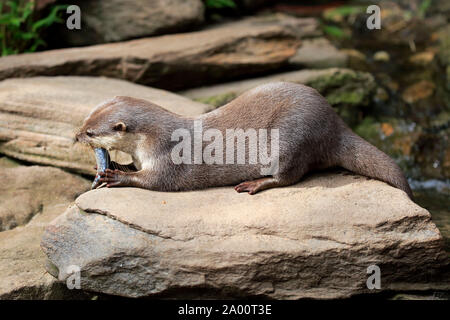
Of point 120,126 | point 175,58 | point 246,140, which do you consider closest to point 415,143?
point 175,58

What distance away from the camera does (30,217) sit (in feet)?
13.4

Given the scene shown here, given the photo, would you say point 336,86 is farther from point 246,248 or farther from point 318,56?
point 246,248

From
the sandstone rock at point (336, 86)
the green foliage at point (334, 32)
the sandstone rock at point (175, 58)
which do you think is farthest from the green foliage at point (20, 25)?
the green foliage at point (334, 32)

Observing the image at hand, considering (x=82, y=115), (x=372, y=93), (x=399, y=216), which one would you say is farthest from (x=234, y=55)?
(x=399, y=216)

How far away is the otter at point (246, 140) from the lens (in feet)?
11.6

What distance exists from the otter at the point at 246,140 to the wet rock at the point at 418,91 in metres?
3.17

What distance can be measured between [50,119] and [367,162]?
2525mm

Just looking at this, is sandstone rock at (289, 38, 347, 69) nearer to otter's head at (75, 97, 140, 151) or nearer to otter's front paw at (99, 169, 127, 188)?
otter's head at (75, 97, 140, 151)

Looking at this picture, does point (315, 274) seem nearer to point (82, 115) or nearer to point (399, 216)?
point (399, 216)

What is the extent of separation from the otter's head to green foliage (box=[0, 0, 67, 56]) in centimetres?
290

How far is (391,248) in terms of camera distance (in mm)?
3133

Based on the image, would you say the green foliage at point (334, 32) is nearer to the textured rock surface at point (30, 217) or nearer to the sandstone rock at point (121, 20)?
the sandstone rock at point (121, 20)

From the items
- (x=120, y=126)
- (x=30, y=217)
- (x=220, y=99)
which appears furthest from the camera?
(x=220, y=99)

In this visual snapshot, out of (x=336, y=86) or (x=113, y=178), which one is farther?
(x=336, y=86)
